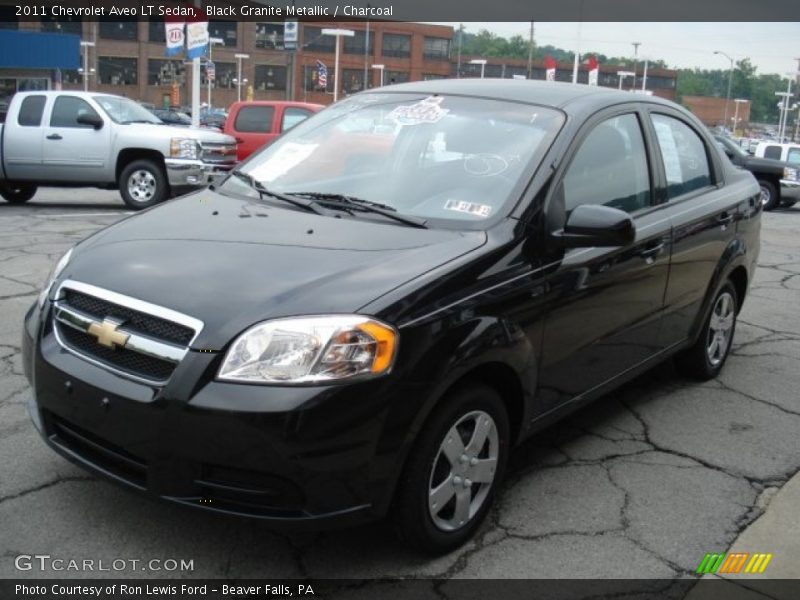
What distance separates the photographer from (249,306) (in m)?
2.63

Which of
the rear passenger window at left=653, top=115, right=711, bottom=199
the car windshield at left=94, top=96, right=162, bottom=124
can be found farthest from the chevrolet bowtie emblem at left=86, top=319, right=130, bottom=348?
the car windshield at left=94, top=96, right=162, bottom=124

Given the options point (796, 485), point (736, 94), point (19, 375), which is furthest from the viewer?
point (736, 94)

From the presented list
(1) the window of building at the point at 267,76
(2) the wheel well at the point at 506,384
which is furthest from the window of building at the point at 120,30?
(2) the wheel well at the point at 506,384

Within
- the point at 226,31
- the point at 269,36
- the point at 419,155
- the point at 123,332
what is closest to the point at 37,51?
the point at 269,36

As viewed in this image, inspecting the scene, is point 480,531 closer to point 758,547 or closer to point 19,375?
point 758,547

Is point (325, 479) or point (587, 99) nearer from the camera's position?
point (325, 479)

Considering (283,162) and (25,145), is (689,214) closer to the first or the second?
(283,162)

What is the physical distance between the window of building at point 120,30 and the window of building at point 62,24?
2.47m

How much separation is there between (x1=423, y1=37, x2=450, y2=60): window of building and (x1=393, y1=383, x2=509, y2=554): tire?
259ft

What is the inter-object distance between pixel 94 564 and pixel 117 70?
8469 centimetres

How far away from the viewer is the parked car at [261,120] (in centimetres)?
1552

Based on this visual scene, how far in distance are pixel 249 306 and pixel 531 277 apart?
1.15 meters

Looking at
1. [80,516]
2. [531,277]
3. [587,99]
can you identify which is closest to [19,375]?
[80,516]

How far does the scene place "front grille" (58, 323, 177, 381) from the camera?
8.58 ft
